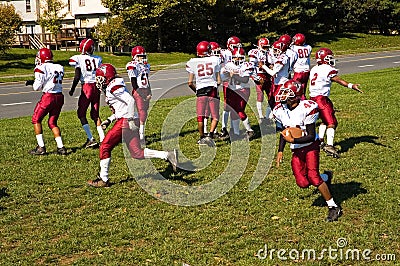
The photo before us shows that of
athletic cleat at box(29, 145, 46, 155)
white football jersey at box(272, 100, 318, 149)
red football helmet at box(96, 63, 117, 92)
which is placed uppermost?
red football helmet at box(96, 63, 117, 92)

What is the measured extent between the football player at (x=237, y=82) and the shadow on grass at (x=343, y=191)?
3.50 metres

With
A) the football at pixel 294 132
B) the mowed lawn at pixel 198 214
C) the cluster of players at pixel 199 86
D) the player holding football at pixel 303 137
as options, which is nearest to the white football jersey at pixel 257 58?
the cluster of players at pixel 199 86

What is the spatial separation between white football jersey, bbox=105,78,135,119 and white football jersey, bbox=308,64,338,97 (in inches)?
138

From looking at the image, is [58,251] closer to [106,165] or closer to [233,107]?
[106,165]

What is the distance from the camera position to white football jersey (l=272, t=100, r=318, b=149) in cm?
647

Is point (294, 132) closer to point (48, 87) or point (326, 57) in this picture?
point (326, 57)

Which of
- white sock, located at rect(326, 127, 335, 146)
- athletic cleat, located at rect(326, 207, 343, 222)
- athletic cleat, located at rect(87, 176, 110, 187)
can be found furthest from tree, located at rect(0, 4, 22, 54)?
athletic cleat, located at rect(326, 207, 343, 222)

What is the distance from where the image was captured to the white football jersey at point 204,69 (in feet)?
33.3

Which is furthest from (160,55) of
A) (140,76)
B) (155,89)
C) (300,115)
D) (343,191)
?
(300,115)

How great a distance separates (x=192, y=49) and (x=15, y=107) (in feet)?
87.6

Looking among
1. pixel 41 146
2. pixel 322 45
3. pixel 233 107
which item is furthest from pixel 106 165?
pixel 322 45

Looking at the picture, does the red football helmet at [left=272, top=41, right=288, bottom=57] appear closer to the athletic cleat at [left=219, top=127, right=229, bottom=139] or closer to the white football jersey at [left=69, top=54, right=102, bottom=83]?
the athletic cleat at [left=219, top=127, right=229, bottom=139]

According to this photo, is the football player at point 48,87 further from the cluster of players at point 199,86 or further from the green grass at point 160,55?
the green grass at point 160,55

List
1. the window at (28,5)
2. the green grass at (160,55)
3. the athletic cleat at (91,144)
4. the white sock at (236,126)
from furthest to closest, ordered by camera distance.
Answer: the window at (28,5) < the green grass at (160,55) < the white sock at (236,126) < the athletic cleat at (91,144)
